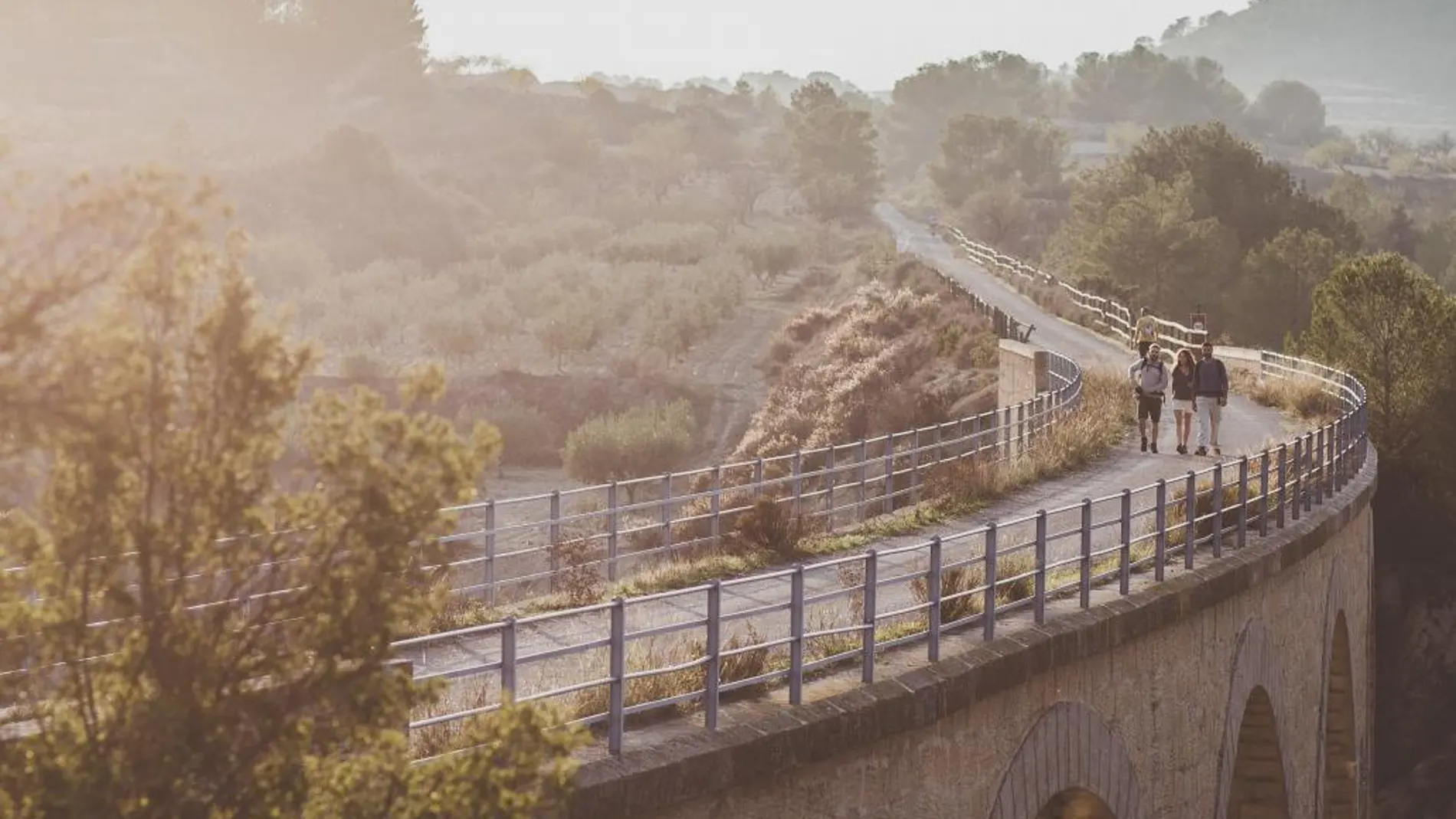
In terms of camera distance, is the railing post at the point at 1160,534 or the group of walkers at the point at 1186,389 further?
the group of walkers at the point at 1186,389

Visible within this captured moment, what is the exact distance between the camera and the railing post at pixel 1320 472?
19828mm

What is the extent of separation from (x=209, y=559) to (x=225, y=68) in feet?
431

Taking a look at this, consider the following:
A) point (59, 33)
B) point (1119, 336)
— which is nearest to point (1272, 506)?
point (1119, 336)

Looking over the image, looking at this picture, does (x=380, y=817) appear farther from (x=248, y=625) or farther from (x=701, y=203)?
(x=701, y=203)

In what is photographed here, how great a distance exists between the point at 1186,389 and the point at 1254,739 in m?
6.34

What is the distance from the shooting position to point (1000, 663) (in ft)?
Answer: 37.0

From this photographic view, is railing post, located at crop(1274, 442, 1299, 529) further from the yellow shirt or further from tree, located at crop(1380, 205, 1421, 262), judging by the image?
tree, located at crop(1380, 205, 1421, 262)

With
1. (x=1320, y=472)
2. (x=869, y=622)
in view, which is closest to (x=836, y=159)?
(x=1320, y=472)

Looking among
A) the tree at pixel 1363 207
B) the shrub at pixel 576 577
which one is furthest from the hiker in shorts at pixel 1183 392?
the tree at pixel 1363 207

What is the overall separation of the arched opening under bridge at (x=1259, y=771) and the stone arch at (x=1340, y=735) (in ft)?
9.18

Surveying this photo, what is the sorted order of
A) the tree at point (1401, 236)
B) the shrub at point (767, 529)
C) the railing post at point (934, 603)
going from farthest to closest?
1. the tree at point (1401, 236)
2. the shrub at point (767, 529)
3. the railing post at point (934, 603)

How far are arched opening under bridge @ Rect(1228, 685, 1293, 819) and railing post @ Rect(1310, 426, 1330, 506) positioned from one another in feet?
9.85

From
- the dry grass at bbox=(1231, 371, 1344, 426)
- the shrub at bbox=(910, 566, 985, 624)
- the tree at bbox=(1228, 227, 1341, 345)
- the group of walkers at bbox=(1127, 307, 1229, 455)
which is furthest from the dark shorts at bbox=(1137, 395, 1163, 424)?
the tree at bbox=(1228, 227, 1341, 345)

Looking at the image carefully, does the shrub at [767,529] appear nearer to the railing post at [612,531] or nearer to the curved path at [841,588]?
the curved path at [841,588]
